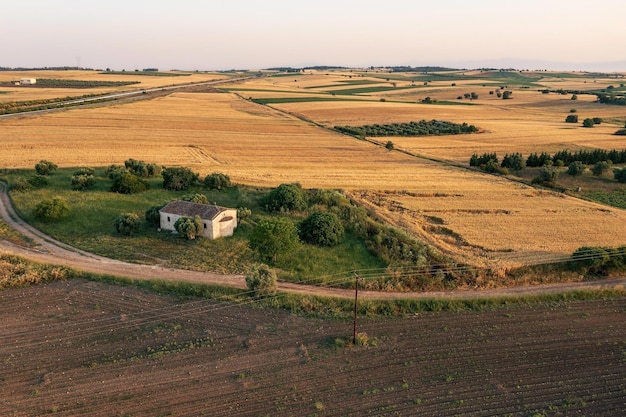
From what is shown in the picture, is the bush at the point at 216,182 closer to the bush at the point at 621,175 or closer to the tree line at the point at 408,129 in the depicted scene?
the tree line at the point at 408,129

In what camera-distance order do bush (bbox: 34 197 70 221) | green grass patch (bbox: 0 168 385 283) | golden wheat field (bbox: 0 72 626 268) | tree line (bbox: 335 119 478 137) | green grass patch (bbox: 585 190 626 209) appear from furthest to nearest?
1. tree line (bbox: 335 119 478 137)
2. green grass patch (bbox: 585 190 626 209)
3. bush (bbox: 34 197 70 221)
4. golden wheat field (bbox: 0 72 626 268)
5. green grass patch (bbox: 0 168 385 283)

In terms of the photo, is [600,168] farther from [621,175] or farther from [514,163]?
[514,163]

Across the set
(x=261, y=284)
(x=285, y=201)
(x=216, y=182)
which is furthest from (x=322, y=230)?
(x=216, y=182)

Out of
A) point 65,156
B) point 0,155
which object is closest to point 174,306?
point 65,156

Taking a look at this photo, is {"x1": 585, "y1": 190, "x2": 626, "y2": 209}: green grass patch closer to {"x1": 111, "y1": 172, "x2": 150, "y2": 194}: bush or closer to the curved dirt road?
the curved dirt road

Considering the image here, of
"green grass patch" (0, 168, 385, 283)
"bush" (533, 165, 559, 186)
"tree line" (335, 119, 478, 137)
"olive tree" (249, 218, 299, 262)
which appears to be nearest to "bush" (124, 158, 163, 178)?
"green grass patch" (0, 168, 385, 283)

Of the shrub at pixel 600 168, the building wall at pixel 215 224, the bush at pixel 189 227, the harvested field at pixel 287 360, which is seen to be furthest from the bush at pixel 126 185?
the shrub at pixel 600 168

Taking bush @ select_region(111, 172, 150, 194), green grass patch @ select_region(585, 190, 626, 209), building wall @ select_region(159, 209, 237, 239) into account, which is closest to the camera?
building wall @ select_region(159, 209, 237, 239)
